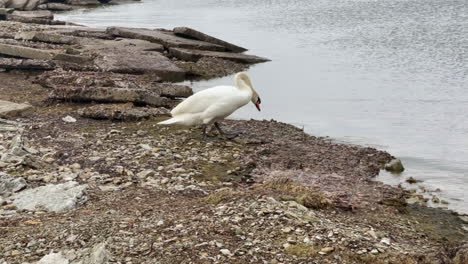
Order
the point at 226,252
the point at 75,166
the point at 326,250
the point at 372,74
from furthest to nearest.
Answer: the point at 372,74
the point at 75,166
the point at 326,250
the point at 226,252

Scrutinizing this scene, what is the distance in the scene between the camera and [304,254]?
5.66m

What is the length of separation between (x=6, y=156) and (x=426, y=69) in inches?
603

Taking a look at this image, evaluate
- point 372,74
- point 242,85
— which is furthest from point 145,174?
point 372,74

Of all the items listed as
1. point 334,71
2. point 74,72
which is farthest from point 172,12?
point 74,72

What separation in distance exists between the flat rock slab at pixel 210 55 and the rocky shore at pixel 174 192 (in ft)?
18.5

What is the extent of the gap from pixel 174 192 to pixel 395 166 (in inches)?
169

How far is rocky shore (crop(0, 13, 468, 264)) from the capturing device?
584 centimetres

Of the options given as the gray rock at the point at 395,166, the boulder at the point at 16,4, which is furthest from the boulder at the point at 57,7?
the gray rock at the point at 395,166

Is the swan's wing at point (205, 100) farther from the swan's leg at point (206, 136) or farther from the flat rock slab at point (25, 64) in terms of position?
the flat rock slab at point (25, 64)

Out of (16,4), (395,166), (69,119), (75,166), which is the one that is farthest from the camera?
(16,4)

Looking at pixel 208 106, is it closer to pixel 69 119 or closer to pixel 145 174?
pixel 145 174

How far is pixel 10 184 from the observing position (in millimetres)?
7516

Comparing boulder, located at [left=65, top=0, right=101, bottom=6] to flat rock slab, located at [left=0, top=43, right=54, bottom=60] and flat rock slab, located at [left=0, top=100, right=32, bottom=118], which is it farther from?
flat rock slab, located at [left=0, top=100, right=32, bottom=118]

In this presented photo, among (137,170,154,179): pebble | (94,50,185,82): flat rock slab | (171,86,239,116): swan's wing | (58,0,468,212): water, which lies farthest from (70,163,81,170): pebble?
(94,50,185,82): flat rock slab
